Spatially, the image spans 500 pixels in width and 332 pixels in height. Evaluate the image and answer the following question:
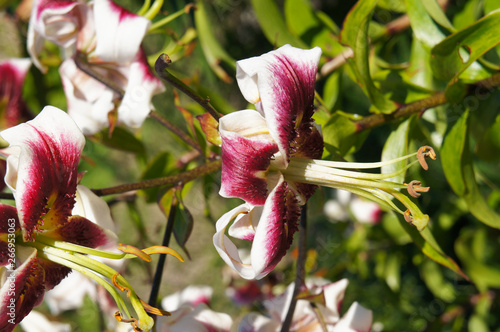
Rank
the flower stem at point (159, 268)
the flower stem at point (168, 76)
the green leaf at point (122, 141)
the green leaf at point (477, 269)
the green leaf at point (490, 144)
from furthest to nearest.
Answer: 1. the green leaf at point (477, 269)
2. the green leaf at point (122, 141)
3. the green leaf at point (490, 144)
4. the flower stem at point (159, 268)
5. the flower stem at point (168, 76)

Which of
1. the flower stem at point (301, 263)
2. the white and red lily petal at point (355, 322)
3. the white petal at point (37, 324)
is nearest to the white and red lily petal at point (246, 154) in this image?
the flower stem at point (301, 263)

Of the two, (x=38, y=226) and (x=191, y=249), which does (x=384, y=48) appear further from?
(x=191, y=249)

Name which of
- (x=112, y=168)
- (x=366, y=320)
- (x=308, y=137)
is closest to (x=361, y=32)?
(x=308, y=137)

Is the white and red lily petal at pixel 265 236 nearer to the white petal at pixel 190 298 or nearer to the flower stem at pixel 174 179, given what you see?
the flower stem at pixel 174 179

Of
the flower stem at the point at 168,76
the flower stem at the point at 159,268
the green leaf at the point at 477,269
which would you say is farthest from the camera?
the green leaf at the point at 477,269

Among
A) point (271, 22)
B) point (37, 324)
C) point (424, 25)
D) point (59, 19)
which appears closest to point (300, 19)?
point (271, 22)

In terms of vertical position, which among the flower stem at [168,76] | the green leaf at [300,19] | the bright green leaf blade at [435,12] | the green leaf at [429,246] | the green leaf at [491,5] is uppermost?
the flower stem at [168,76]

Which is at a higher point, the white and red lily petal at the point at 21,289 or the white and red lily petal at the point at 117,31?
the white and red lily petal at the point at 117,31

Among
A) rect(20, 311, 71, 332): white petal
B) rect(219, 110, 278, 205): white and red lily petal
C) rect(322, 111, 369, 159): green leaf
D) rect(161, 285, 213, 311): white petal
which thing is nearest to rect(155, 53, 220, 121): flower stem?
rect(219, 110, 278, 205): white and red lily petal
